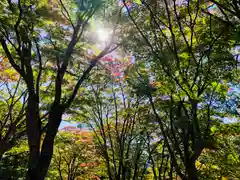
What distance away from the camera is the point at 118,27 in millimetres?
5973

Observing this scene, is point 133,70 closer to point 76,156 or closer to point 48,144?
point 48,144

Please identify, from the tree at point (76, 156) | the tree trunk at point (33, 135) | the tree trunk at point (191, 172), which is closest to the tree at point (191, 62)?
the tree trunk at point (191, 172)

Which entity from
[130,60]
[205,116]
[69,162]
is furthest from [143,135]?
[69,162]

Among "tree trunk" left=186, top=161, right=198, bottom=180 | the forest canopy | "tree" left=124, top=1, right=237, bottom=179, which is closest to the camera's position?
"tree" left=124, top=1, right=237, bottom=179

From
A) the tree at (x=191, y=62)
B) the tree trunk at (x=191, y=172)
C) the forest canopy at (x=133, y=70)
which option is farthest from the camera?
the tree trunk at (x=191, y=172)

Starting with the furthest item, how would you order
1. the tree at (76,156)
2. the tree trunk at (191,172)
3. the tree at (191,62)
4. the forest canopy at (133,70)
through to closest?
the tree at (76,156) → the tree trunk at (191,172) → the forest canopy at (133,70) → the tree at (191,62)

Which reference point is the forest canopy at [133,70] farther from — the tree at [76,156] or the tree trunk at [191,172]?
the tree at [76,156]

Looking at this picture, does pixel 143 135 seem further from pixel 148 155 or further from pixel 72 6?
pixel 72 6

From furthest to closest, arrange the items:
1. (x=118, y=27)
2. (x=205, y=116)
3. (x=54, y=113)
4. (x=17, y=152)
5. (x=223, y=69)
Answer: (x=17, y=152), (x=118, y=27), (x=205, y=116), (x=54, y=113), (x=223, y=69)

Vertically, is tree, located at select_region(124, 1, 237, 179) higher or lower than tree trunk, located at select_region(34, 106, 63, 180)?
higher

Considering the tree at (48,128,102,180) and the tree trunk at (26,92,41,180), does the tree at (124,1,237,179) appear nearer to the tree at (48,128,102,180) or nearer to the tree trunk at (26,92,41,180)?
the tree trunk at (26,92,41,180)

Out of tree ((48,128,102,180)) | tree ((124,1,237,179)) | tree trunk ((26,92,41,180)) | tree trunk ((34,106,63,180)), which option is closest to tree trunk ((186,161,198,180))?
tree ((124,1,237,179))

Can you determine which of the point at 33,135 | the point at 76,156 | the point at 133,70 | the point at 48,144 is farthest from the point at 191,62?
the point at 76,156

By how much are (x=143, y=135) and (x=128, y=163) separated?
3.77 ft
